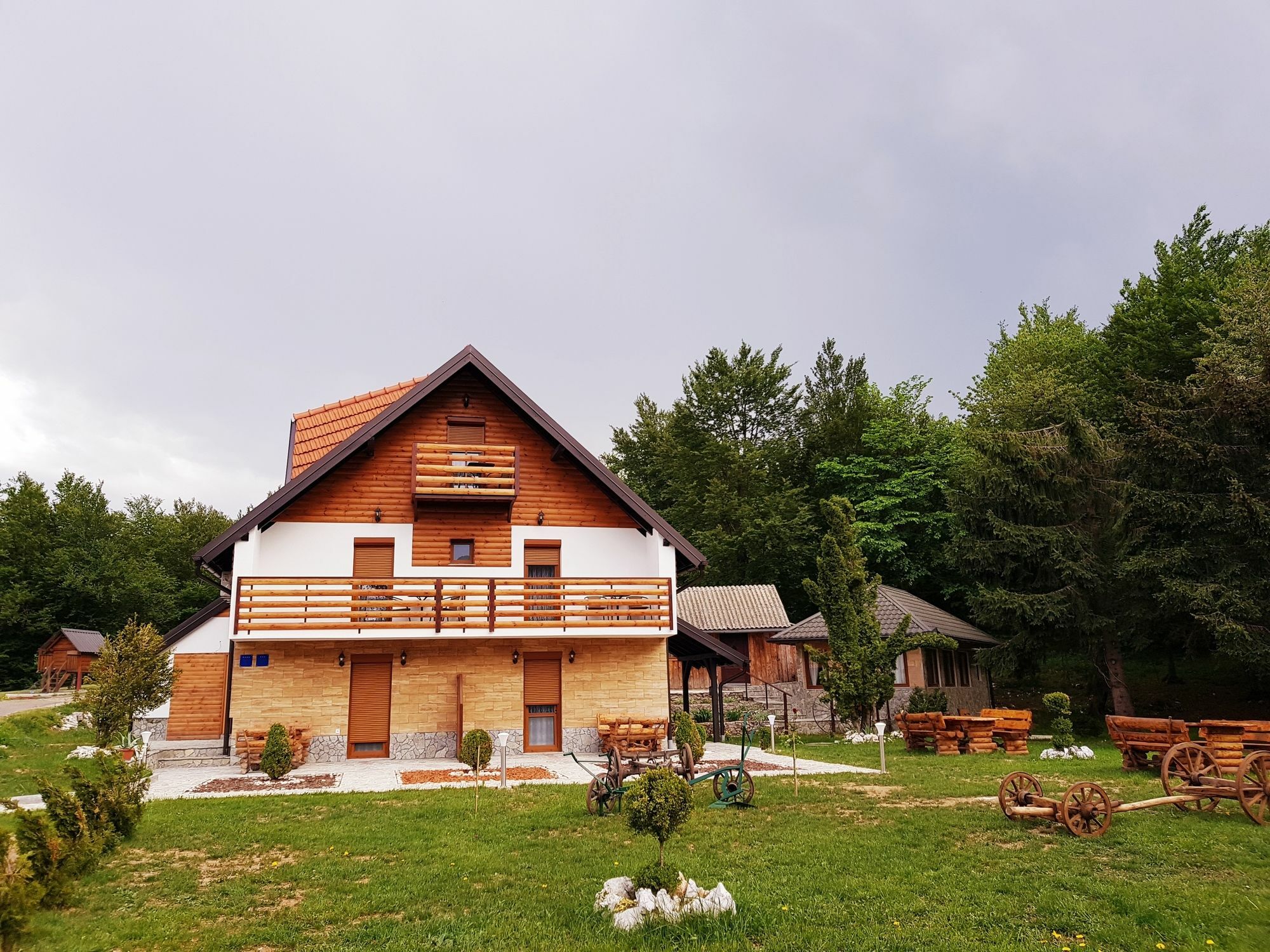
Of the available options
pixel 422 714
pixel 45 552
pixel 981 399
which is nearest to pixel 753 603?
pixel 981 399

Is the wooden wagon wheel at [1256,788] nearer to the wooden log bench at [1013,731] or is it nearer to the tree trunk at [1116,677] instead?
the wooden log bench at [1013,731]

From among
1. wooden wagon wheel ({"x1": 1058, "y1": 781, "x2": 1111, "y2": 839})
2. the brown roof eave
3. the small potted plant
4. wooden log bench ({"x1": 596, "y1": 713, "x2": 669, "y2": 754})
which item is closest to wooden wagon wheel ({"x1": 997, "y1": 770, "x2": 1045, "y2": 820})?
wooden wagon wheel ({"x1": 1058, "y1": 781, "x2": 1111, "y2": 839})

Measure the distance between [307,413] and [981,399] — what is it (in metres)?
34.9

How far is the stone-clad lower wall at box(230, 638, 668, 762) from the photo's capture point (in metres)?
18.0

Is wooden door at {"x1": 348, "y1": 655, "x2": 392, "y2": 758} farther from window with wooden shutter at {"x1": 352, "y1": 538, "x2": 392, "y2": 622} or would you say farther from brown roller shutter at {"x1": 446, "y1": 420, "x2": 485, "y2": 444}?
brown roller shutter at {"x1": 446, "y1": 420, "x2": 485, "y2": 444}

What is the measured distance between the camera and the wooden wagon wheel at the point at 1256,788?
10234 mm

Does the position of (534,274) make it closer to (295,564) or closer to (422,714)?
(295,564)

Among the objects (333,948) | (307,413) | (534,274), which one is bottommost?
(333,948)

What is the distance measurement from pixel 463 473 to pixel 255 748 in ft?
23.1

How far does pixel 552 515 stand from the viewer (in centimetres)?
2044

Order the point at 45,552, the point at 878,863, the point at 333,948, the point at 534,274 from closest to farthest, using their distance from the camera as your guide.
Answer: the point at 333,948, the point at 878,863, the point at 534,274, the point at 45,552

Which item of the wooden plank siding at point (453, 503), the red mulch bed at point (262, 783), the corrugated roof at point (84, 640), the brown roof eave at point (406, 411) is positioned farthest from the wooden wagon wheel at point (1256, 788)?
the corrugated roof at point (84, 640)

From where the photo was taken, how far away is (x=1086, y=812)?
9844 millimetres

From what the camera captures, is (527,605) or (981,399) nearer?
(527,605)
